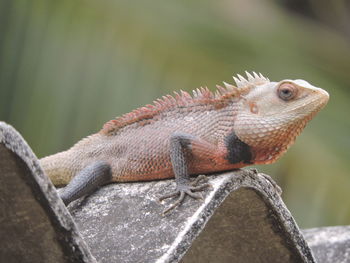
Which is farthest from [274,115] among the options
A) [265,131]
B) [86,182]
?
[86,182]

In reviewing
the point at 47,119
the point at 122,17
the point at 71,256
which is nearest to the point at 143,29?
the point at 122,17

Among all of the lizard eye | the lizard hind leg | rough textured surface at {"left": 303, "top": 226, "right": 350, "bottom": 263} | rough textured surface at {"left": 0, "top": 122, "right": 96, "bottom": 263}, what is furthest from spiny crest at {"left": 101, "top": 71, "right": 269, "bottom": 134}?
rough textured surface at {"left": 0, "top": 122, "right": 96, "bottom": 263}

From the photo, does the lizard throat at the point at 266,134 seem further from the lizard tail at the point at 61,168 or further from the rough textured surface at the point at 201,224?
the lizard tail at the point at 61,168

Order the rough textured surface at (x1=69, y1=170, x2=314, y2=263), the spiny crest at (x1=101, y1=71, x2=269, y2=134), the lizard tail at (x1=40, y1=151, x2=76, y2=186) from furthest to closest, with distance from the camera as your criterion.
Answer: the lizard tail at (x1=40, y1=151, x2=76, y2=186)
the spiny crest at (x1=101, y1=71, x2=269, y2=134)
the rough textured surface at (x1=69, y1=170, x2=314, y2=263)

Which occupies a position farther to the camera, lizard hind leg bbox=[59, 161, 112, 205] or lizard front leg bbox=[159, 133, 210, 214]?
lizard hind leg bbox=[59, 161, 112, 205]

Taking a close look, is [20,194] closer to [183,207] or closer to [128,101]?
[183,207]

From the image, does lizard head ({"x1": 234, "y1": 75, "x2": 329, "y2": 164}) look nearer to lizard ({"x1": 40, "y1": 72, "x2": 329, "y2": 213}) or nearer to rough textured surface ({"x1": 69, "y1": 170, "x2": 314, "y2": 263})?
lizard ({"x1": 40, "y1": 72, "x2": 329, "y2": 213})
